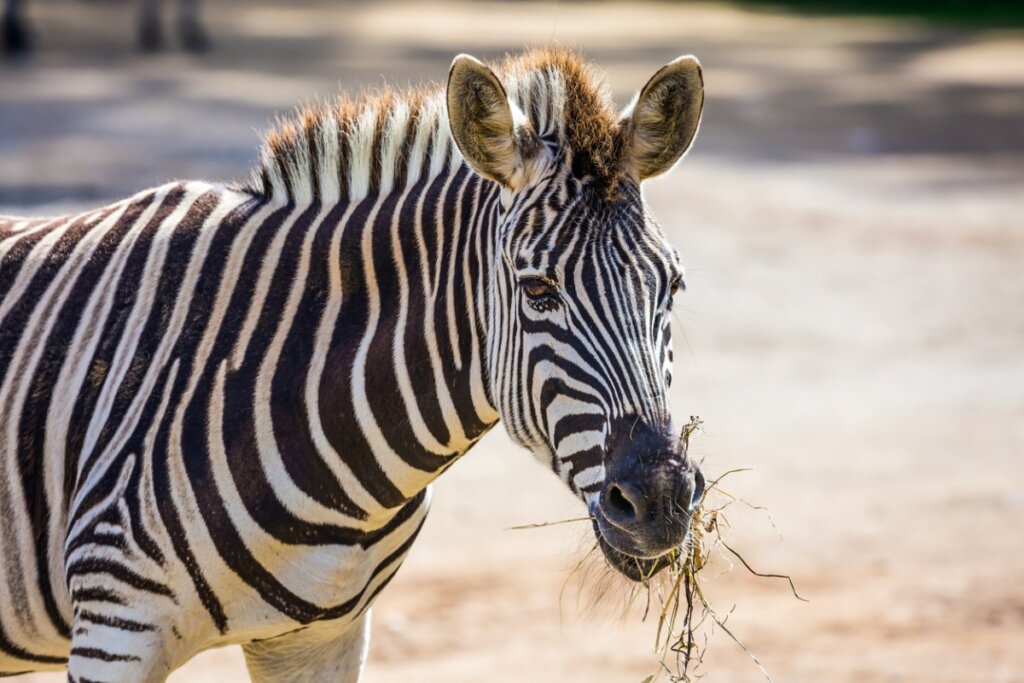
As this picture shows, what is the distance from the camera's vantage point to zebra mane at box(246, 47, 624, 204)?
328 cm

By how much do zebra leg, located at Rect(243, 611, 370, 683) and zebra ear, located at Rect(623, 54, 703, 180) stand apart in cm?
149

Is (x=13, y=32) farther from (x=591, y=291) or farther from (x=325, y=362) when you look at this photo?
(x=591, y=291)

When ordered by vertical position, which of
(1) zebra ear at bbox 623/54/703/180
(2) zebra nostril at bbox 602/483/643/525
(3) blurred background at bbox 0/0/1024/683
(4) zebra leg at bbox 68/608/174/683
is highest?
(1) zebra ear at bbox 623/54/703/180

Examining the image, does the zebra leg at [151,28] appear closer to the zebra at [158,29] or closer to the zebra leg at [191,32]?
the zebra at [158,29]

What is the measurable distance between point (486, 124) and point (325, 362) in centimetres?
75

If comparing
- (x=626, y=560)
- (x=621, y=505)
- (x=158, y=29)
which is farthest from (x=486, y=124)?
(x=158, y=29)

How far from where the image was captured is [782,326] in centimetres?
1184

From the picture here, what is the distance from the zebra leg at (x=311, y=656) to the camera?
371 centimetres

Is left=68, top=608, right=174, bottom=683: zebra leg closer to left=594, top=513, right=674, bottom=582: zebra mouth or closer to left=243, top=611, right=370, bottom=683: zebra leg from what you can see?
left=243, top=611, right=370, bottom=683: zebra leg

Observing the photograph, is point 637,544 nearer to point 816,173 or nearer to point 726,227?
point 726,227

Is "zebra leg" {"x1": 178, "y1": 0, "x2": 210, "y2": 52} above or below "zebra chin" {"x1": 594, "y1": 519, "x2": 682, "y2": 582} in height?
below

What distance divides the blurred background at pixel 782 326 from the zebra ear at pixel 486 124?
2.95 ft

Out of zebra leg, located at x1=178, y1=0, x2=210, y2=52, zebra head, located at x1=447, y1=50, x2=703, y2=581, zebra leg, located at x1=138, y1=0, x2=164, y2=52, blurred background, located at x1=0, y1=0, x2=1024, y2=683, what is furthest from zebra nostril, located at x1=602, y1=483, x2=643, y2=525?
zebra leg, located at x1=138, y1=0, x2=164, y2=52

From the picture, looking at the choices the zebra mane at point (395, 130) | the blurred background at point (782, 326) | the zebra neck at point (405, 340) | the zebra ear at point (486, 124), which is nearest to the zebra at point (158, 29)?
the blurred background at point (782, 326)
